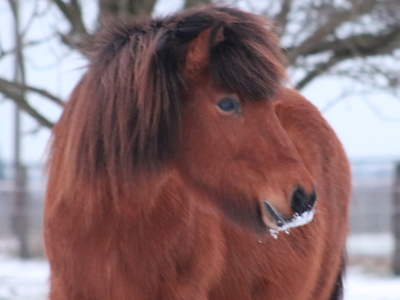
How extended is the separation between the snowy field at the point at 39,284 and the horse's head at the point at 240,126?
3258 millimetres

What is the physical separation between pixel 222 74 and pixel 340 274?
7.27 ft

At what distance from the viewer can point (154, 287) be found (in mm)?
2133

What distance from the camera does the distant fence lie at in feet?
28.8

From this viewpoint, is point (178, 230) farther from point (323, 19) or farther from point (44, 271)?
point (44, 271)

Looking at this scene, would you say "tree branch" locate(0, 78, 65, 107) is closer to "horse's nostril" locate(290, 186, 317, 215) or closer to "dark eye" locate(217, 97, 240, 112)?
"dark eye" locate(217, 97, 240, 112)

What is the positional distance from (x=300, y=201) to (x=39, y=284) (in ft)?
16.1

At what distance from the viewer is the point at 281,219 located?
1968mm

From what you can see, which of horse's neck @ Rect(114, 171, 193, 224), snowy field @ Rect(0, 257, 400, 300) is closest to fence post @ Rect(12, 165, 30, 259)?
snowy field @ Rect(0, 257, 400, 300)

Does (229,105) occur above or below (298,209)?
above

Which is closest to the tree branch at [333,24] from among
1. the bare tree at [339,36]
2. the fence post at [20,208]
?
the bare tree at [339,36]

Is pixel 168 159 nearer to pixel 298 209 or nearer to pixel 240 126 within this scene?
pixel 240 126

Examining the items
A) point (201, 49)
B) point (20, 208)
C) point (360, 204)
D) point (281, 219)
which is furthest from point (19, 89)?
point (360, 204)

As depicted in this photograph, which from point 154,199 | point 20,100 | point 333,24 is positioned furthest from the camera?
point 333,24

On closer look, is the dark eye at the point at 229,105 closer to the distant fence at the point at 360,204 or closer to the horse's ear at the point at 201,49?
the horse's ear at the point at 201,49
